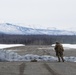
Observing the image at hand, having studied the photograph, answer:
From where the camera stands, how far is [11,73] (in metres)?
19.3

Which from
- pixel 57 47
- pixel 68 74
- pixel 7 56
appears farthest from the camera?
pixel 7 56

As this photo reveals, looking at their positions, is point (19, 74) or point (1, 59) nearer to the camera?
point (19, 74)

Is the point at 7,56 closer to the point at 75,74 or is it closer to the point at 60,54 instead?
the point at 60,54

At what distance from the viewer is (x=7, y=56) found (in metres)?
37.2

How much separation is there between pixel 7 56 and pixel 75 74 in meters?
19.4

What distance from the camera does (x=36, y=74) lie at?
61.3 ft

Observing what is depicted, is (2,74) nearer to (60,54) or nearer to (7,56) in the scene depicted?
(60,54)

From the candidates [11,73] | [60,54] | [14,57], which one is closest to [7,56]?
[14,57]

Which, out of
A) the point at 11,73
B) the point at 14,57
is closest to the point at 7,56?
the point at 14,57

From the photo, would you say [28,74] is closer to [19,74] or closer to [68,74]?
[19,74]

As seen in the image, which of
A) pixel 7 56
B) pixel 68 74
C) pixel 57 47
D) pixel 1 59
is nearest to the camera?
pixel 68 74

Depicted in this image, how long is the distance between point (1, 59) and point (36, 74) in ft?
52.3

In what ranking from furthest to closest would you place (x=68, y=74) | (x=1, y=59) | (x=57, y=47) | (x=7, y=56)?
1. (x=7, y=56)
2. (x=1, y=59)
3. (x=57, y=47)
4. (x=68, y=74)

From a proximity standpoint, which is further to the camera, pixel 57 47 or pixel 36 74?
pixel 57 47
